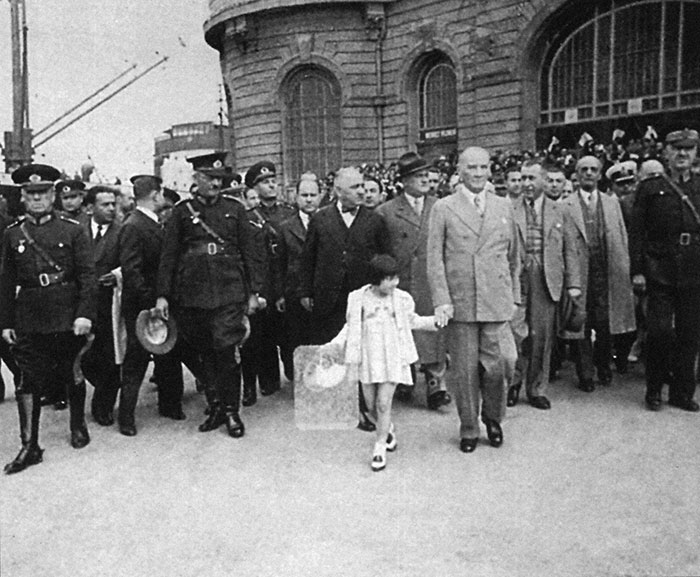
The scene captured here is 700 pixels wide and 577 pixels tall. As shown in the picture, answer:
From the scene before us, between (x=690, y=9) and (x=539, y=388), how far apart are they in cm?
1294

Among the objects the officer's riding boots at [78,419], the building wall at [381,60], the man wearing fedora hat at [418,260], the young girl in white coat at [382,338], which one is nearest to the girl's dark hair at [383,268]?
the young girl in white coat at [382,338]

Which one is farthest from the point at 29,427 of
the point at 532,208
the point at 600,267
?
the point at 600,267

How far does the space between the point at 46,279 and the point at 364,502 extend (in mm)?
2847

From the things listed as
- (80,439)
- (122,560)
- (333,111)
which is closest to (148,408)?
(80,439)

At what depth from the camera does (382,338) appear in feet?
16.6

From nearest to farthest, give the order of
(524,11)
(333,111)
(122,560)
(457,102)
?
(122,560), (524,11), (457,102), (333,111)

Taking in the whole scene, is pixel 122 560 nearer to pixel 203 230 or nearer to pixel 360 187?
pixel 203 230

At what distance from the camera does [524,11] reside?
58.3 ft

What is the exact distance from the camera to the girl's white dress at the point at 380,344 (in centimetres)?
503

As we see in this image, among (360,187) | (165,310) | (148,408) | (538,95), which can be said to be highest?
(538,95)

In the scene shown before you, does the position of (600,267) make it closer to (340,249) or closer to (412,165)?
(412,165)

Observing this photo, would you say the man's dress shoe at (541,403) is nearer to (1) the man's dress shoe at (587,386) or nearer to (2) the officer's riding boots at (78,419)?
(1) the man's dress shoe at (587,386)

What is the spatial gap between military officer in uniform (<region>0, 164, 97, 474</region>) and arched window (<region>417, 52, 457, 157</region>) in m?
15.8

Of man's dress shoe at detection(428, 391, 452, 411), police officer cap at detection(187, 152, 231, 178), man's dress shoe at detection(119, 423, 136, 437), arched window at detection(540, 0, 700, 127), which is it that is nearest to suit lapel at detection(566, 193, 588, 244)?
man's dress shoe at detection(428, 391, 452, 411)
